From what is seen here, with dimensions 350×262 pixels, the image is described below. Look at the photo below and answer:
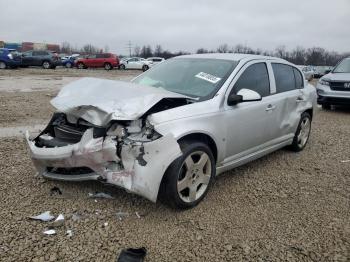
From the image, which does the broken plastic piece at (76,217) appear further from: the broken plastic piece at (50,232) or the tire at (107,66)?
the tire at (107,66)

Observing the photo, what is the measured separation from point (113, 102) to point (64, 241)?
1372mm

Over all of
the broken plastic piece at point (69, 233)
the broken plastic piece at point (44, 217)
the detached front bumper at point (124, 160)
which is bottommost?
the broken plastic piece at point (69, 233)

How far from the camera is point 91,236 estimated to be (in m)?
3.10

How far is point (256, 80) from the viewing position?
4.62 metres

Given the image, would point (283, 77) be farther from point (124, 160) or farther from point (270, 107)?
point (124, 160)

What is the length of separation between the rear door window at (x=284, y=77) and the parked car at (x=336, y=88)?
18.8 ft

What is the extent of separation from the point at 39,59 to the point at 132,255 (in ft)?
101

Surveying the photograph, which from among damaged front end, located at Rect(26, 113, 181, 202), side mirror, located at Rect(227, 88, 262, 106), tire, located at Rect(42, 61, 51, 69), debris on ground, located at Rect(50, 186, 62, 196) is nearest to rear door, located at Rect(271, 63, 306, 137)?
side mirror, located at Rect(227, 88, 262, 106)

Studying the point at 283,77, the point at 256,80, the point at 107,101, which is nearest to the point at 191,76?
the point at 256,80

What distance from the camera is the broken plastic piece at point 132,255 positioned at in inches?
109

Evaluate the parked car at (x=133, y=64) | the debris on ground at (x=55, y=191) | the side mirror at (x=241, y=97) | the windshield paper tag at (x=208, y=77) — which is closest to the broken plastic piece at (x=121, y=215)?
the debris on ground at (x=55, y=191)

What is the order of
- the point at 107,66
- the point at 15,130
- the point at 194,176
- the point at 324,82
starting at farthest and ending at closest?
→ the point at 107,66
the point at 324,82
the point at 15,130
the point at 194,176

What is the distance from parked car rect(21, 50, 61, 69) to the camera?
29906 mm

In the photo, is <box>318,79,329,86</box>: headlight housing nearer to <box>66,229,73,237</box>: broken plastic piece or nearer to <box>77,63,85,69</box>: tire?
<box>66,229,73,237</box>: broken plastic piece
